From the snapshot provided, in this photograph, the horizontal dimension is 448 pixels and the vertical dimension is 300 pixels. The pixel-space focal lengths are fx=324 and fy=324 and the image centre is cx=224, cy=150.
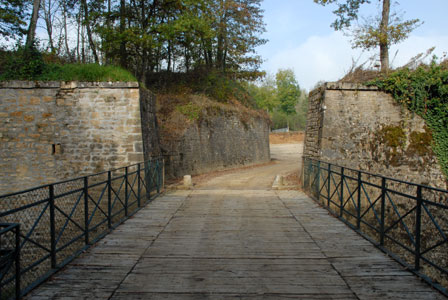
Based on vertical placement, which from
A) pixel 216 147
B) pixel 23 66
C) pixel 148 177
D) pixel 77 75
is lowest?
pixel 148 177

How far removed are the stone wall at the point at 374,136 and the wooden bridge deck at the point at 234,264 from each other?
514cm

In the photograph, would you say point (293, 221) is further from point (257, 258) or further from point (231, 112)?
point (231, 112)

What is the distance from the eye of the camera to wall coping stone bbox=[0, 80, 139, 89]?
413 inches

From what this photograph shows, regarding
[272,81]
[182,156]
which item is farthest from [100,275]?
[272,81]

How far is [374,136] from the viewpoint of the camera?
449 inches

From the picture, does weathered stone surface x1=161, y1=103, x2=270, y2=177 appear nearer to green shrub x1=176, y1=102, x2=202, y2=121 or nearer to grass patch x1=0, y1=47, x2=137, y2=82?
green shrub x1=176, y1=102, x2=202, y2=121

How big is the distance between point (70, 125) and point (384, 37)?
12.3 m

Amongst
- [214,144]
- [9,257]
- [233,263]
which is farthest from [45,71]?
[233,263]

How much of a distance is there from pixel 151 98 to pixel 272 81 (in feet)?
145

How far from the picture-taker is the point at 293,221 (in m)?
6.62

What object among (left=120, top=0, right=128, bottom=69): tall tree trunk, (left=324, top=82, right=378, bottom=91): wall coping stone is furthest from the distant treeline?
(left=324, top=82, right=378, bottom=91): wall coping stone

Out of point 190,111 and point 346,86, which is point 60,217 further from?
point 190,111

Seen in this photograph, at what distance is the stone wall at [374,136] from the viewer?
1124 centimetres

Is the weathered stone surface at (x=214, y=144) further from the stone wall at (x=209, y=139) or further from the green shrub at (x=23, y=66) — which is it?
the green shrub at (x=23, y=66)
